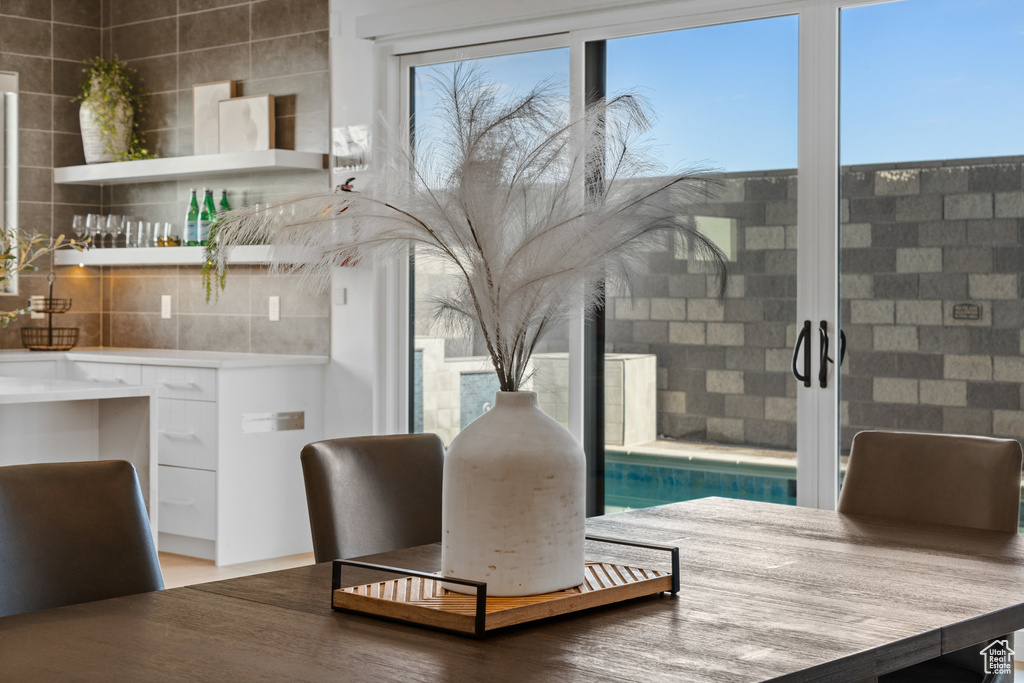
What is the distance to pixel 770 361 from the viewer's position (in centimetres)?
401

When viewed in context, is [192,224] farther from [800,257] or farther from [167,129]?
[800,257]

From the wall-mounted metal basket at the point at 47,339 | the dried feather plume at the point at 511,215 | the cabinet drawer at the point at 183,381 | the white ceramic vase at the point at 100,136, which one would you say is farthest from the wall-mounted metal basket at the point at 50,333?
the dried feather plume at the point at 511,215

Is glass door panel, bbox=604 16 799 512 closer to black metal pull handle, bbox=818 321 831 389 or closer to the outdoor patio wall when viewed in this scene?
the outdoor patio wall

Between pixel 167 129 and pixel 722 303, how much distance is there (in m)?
3.32

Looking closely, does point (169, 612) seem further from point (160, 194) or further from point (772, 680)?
point (160, 194)

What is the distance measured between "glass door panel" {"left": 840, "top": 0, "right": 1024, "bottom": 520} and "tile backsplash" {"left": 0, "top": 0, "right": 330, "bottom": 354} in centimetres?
251

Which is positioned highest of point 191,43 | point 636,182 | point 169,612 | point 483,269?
point 191,43


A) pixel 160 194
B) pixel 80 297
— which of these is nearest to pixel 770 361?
pixel 160 194

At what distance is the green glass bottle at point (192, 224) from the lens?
18.5 feet

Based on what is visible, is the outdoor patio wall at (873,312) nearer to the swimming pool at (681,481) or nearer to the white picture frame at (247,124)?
the swimming pool at (681,481)

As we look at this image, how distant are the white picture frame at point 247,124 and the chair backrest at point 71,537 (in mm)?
3846

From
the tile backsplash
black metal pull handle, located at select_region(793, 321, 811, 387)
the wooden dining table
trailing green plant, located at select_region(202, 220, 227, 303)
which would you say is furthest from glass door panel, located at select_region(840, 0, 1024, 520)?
trailing green plant, located at select_region(202, 220, 227, 303)

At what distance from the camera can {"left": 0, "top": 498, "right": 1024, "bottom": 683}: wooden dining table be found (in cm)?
119

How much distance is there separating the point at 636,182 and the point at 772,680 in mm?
647
